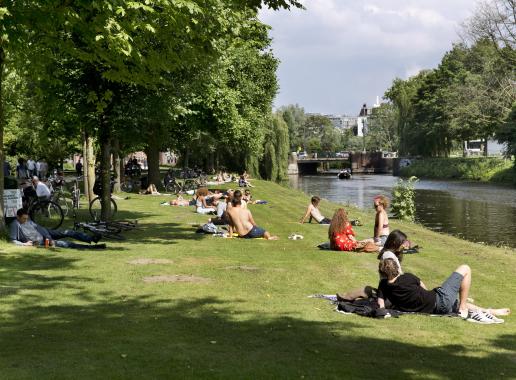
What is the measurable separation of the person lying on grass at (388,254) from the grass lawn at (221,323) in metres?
0.36

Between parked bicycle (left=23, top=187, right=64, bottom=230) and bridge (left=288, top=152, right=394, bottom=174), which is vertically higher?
bridge (left=288, top=152, right=394, bottom=174)

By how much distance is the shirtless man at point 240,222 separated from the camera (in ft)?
56.5

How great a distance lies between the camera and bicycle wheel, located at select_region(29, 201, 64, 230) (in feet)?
59.2

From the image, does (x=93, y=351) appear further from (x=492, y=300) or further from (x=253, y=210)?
(x=253, y=210)

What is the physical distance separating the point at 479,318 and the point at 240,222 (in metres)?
9.13

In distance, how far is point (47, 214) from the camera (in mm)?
18625

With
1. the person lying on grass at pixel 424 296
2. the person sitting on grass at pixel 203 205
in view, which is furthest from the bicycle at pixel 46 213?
the person lying on grass at pixel 424 296

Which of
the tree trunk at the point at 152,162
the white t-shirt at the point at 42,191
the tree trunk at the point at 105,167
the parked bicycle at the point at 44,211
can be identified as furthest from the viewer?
the tree trunk at the point at 152,162

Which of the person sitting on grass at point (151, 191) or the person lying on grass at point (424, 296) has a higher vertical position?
the person sitting on grass at point (151, 191)

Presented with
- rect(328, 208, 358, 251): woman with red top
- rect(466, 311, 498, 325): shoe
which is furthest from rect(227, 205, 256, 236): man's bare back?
rect(466, 311, 498, 325): shoe

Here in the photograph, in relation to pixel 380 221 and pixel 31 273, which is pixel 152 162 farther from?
pixel 31 273

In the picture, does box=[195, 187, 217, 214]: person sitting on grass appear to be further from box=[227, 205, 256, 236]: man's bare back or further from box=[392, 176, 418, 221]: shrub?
box=[392, 176, 418, 221]: shrub

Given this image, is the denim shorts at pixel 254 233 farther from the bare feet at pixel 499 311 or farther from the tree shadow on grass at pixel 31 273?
the bare feet at pixel 499 311

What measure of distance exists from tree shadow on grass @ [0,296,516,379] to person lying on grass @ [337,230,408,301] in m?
1.22
